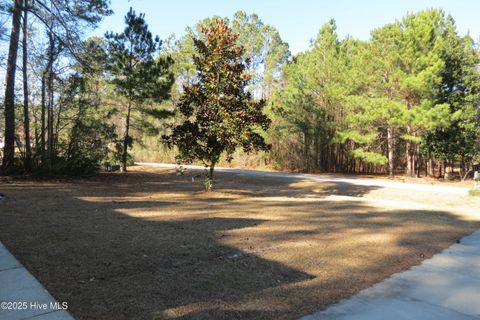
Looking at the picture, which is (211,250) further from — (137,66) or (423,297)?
(137,66)

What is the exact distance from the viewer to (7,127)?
14734 mm

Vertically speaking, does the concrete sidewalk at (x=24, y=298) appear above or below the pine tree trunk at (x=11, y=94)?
below

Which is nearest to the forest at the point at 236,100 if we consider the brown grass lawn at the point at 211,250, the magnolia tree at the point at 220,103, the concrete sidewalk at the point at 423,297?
the magnolia tree at the point at 220,103

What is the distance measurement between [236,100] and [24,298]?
9.60 metres

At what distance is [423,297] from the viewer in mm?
3828

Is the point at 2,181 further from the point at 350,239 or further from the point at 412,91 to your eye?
the point at 412,91

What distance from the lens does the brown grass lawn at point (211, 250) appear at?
11.6 ft

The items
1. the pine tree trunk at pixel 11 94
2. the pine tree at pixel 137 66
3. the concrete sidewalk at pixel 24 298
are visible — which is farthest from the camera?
the pine tree at pixel 137 66

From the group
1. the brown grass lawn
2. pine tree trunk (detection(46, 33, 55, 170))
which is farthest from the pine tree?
the brown grass lawn

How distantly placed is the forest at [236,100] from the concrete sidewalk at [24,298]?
8397 millimetres

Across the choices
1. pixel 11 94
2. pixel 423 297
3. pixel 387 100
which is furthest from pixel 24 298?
pixel 387 100

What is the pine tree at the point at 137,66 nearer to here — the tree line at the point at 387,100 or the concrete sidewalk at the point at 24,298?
the tree line at the point at 387,100

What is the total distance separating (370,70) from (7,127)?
758 inches

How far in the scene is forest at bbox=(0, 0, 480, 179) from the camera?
12398 millimetres
